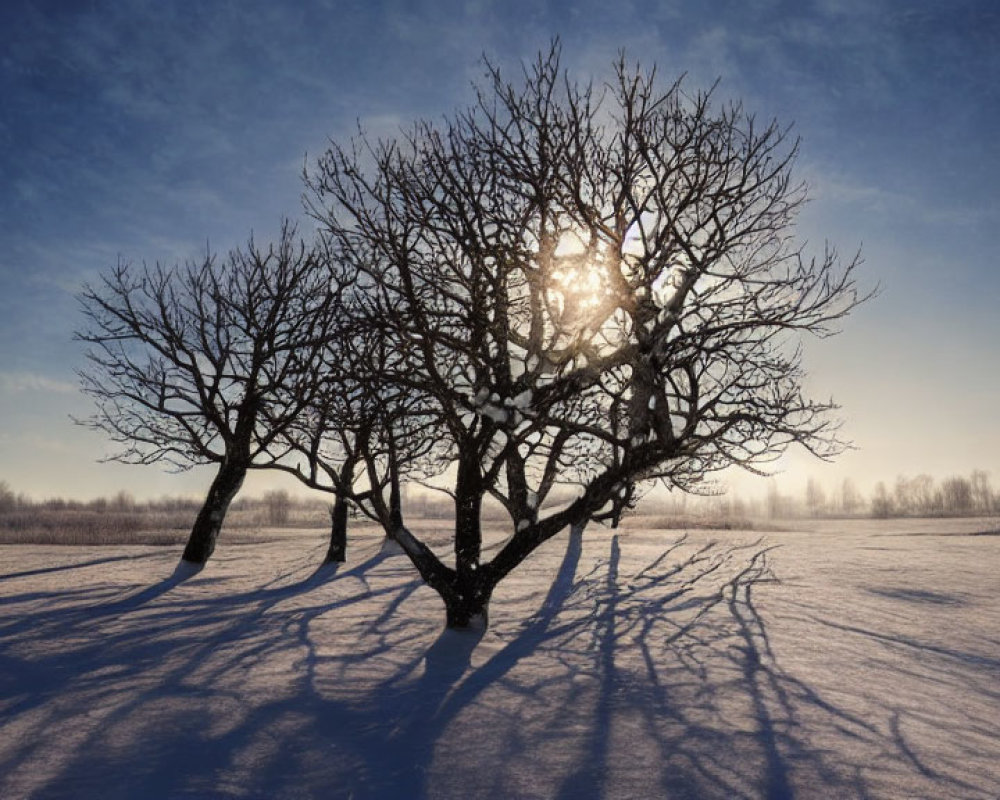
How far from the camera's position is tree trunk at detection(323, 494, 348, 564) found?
1803 cm

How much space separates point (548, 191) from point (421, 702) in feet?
22.1

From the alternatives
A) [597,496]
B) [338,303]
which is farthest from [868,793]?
[338,303]

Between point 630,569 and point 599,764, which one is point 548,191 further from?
point 630,569

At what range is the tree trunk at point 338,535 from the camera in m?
18.0

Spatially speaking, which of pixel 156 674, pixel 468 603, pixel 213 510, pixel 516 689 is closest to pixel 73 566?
pixel 213 510

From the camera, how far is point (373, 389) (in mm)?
9789

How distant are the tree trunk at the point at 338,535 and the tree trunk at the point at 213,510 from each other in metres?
2.69

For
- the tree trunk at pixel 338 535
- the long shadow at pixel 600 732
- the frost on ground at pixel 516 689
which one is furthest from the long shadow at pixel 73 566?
the long shadow at pixel 600 732

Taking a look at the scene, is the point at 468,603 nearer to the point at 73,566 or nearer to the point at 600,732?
the point at 600,732

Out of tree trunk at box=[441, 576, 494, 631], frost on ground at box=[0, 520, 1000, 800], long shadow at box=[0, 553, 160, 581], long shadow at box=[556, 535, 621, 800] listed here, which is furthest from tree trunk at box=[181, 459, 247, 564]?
long shadow at box=[556, 535, 621, 800]

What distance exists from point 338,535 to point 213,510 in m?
3.31

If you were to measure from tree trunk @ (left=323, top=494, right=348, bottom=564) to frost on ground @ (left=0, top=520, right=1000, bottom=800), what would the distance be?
3798 millimetres

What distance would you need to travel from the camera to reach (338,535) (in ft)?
59.6

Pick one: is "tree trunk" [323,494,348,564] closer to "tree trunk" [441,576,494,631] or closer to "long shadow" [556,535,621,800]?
"tree trunk" [441,576,494,631]
